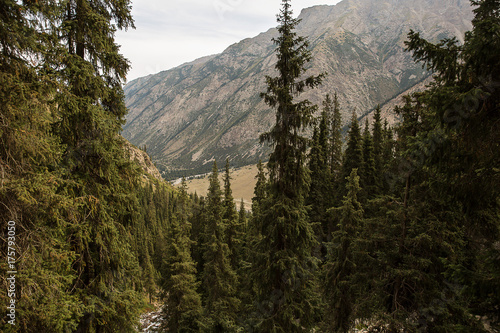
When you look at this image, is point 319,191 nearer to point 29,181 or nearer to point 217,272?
point 217,272

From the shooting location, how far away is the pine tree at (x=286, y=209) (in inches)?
406

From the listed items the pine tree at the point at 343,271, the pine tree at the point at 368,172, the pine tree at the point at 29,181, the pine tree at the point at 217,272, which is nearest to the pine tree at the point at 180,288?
the pine tree at the point at 217,272

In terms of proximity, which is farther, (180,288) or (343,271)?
(180,288)

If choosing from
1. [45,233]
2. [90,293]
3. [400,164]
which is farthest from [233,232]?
[45,233]

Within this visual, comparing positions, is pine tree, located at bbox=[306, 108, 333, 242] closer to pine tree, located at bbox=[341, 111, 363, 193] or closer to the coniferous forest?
pine tree, located at bbox=[341, 111, 363, 193]

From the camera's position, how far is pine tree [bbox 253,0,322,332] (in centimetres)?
1032

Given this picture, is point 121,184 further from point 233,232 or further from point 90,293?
point 233,232

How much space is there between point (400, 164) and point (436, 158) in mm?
6662

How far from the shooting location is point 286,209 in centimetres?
1059

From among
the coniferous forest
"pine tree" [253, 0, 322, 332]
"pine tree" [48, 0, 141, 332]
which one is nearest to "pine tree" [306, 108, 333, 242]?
the coniferous forest

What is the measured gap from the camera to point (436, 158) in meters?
5.93

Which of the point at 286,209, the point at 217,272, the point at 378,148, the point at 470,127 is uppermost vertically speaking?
the point at 470,127

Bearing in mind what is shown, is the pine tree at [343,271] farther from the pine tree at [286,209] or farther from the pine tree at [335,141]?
the pine tree at [335,141]

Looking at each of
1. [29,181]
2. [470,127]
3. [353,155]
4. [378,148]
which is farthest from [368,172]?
[29,181]
